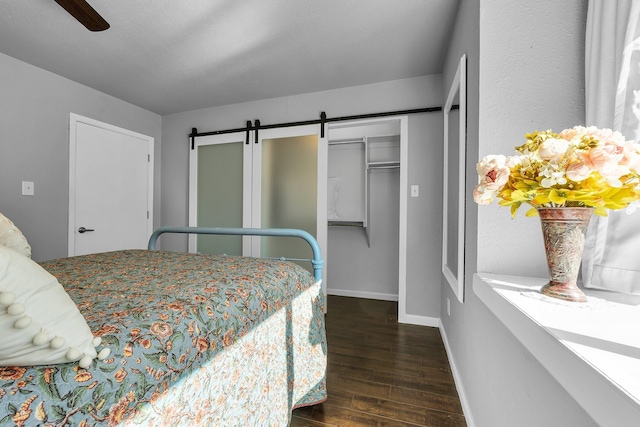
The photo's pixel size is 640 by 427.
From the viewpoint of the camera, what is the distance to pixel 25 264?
1.62 ft

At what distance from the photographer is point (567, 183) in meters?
0.74

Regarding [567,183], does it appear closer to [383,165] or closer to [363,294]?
[383,165]

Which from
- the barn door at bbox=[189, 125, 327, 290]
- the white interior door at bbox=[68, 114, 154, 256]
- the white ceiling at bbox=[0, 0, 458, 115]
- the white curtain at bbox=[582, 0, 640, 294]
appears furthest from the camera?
the barn door at bbox=[189, 125, 327, 290]

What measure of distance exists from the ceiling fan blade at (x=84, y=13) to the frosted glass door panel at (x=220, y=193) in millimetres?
1933

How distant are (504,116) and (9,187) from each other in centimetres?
372

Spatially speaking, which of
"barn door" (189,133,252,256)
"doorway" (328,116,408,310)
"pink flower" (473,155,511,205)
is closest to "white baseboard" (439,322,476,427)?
"pink flower" (473,155,511,205)

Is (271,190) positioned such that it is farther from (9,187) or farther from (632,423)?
(632,423)

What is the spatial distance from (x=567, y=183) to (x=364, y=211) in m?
2.96

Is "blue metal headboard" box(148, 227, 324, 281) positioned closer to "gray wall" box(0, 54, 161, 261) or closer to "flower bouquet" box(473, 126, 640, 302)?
"flower bouquet" box(473, 126, 640, 302)

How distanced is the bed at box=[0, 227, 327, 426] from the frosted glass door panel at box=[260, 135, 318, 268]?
153cm

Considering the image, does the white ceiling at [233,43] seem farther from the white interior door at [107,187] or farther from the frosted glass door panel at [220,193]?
the frosted glass door panel at [220,193]

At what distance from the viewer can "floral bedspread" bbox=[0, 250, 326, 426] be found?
535 mm

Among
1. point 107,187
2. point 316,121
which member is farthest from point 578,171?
point 107,187

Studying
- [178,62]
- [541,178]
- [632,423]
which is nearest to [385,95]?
[178,62]
